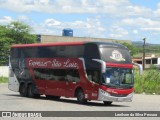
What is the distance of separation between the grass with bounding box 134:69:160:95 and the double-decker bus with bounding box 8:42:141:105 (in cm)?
1648

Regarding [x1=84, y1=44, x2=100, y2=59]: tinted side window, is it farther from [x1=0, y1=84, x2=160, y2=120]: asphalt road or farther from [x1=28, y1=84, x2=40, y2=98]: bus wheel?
[x1=28, y1=84, x2=40, y2=98]: bus wheel

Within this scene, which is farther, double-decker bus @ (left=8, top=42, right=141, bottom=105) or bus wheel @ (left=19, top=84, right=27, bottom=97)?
bus wheel @ (left=19, top=84, right=27, bottom=97)

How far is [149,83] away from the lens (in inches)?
1896

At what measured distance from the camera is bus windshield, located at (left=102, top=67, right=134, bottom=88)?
26.5m

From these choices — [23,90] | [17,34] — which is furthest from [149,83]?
[17,34]

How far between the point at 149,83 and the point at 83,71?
22.0 meters

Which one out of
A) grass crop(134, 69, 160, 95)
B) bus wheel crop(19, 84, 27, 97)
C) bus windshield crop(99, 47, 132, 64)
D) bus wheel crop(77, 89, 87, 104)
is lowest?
grass crop(134, 69, 160, 95)

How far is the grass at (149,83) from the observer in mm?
46825

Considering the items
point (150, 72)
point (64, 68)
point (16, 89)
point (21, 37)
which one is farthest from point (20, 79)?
point (21, 37)

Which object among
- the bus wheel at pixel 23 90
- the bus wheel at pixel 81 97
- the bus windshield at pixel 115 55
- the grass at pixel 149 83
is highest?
the bus windshield at pixel 115 55

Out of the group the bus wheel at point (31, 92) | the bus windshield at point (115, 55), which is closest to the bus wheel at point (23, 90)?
the bus wheel at point (31, 92)

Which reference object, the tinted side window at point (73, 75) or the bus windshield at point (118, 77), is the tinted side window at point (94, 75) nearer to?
the bus windshield at point (118, 77)

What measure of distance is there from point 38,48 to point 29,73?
2.11 metres

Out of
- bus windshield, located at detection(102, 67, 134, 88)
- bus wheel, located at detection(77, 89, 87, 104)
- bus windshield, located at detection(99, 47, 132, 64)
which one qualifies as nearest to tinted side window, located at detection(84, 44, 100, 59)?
bus windshield, located at detection(99, 47, 132, 64)
